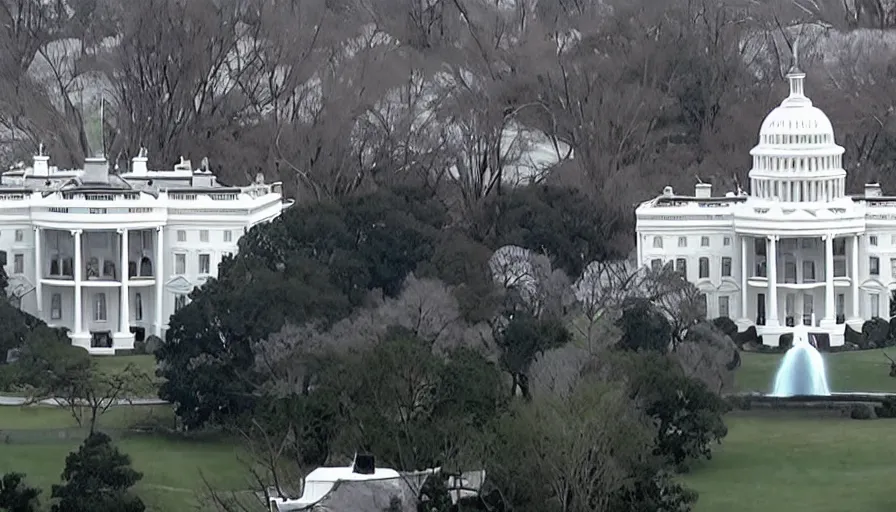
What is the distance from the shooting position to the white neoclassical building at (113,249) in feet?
365

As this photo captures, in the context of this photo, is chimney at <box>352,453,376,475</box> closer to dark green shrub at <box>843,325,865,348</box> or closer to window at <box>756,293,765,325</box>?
dark green shrub at <box>843,325,865,348</box>

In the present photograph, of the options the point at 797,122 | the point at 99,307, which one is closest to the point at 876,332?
the point at 797,122

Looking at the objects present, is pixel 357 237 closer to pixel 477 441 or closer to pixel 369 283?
pixel 369 283

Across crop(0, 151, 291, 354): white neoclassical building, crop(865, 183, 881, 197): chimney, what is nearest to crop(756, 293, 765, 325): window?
A: crop(865, 183, 881, 197): chimney

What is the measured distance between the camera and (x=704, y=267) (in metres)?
114

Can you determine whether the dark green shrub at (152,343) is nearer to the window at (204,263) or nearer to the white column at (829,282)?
the window at (204,263)

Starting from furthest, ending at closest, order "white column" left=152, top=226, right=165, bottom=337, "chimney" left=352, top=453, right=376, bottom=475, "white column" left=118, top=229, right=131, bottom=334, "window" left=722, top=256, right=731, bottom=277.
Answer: "window" left=722, top=256, right=731, bottom=277, "white column" left=152, top=226, right=165, bottom=337, "white column" left=118, top=229, right=131, bottom=334, "chimney" left=352, top=453, right=376, bottom=475

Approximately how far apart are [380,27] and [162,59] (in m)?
29.1

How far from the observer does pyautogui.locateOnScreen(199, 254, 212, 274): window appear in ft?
369

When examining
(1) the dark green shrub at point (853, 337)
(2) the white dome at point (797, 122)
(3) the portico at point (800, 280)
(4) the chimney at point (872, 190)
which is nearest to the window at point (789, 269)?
(3) the portico at point (800, 280)

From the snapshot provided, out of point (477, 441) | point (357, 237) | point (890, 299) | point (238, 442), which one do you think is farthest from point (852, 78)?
point (477, 441)

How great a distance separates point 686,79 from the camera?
140 m

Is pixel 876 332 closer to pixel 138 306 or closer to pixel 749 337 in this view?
pixel 749 337

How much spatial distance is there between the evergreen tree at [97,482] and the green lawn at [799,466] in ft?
42.2
